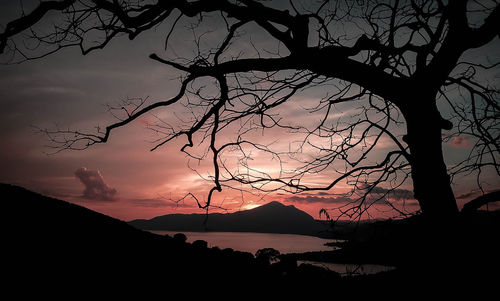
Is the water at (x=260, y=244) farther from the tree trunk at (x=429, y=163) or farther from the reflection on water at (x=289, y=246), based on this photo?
the tree trunk at (x=429, y=163)

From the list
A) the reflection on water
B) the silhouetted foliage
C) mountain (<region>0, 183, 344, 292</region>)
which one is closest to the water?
the reflection on water

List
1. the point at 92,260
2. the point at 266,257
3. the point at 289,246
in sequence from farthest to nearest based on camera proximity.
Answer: the point at 289,246 → the point at 266,257 → the point at 92,260

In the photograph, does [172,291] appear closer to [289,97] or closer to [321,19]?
[289,97]

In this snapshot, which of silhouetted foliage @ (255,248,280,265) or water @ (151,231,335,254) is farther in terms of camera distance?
water @ (151,231,335,254)

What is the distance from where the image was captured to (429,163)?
2.31 metres

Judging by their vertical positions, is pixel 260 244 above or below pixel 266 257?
below

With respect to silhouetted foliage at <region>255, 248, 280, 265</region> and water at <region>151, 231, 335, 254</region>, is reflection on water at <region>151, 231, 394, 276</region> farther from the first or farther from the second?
silhouetted foliage at <region>255, 248, 280, 265</region>

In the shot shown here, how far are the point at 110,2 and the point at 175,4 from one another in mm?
788

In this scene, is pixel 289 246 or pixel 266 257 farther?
pixel 289 246

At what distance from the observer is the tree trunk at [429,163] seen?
7.38 feet

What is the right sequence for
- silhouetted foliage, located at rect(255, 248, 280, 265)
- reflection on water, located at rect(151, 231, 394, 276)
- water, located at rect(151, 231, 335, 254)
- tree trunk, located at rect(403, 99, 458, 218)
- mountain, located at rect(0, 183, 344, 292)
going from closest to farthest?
1. tree trunk, located at rect(403, 99, 458, 218)
2. mountain, located at rect(0, 183, 344, 292)
3. reflection on water, located at rect(151, 231, 394, 276)
4. silhouetted foliage, located at rect(255, 248, 280, 265)
5. water, located at rect(151, 231, 335, 254)

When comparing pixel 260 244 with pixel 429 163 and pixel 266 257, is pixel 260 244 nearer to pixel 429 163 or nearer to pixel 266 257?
pixel 266 257

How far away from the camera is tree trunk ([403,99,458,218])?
225 cm

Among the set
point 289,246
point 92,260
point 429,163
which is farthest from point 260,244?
point 429,163
